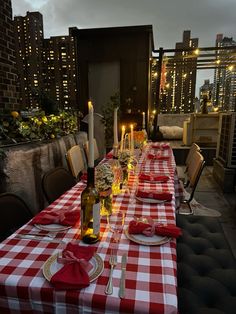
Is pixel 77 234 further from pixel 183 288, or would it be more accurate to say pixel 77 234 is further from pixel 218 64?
pixel 218 64

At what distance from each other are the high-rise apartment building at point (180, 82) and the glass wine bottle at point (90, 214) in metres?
5.99

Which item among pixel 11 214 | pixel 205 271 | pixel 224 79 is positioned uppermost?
pixel 224 79

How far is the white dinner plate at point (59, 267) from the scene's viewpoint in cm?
71

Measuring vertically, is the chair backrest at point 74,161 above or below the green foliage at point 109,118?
below

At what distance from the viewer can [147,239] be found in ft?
3.00

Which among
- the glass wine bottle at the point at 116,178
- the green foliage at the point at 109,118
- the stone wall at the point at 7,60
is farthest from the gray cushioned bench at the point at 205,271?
the green foliage at the point at 109,118

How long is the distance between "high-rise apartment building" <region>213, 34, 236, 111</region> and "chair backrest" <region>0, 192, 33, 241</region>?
5.46 m

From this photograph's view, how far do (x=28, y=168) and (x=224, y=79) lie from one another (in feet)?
22.4

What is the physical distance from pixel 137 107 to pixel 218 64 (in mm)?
2703

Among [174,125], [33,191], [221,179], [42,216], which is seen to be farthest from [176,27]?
[42,216]

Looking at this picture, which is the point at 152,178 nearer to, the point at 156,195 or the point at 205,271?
the point at 156,195

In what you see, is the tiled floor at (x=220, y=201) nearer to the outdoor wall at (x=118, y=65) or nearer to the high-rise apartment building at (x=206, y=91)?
the high-rise apartment building at (x=206, y=91)

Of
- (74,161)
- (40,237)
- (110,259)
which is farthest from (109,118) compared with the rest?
(110,259)

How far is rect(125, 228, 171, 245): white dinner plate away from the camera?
89 cm
